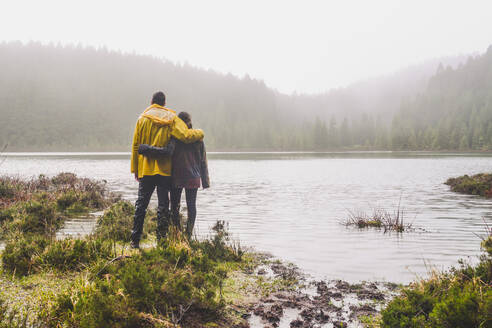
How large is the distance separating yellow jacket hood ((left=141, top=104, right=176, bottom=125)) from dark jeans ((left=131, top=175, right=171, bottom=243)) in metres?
1.01

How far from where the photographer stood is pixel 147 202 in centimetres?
613

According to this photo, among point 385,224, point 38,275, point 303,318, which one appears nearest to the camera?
point 303,318

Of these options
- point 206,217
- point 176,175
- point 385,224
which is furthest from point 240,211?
point 176,175

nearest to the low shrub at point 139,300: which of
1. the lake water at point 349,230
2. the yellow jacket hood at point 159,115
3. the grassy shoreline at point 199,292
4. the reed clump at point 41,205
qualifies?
the grassy shoreline at point 199,292

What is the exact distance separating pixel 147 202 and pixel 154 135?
1.25m

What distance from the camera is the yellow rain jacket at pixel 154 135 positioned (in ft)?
19.3

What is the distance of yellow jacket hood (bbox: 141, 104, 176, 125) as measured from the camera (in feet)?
19.4

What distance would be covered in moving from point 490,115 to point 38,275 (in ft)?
657

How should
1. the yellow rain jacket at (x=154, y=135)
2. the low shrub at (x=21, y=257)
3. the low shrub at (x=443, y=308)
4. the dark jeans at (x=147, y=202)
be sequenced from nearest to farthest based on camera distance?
the low shrub at (x=443, y=308) < the low shrub at (x=21, y=257) < the yellow rain jacket at (x=154, y=135) < the dark jeans at (x=147, y=202)

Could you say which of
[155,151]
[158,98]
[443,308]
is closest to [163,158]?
[155,151]

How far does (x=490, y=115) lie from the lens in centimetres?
16125

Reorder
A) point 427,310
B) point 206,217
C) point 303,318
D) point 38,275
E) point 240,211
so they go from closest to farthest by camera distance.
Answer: point 427,310
point 303,318
point 38,275
point 206,217
point 240,211

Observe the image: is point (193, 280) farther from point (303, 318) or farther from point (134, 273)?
point (303, 318)

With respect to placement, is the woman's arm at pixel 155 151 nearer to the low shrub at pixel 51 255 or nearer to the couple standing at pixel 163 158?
the couple standing at pixel 163 158
